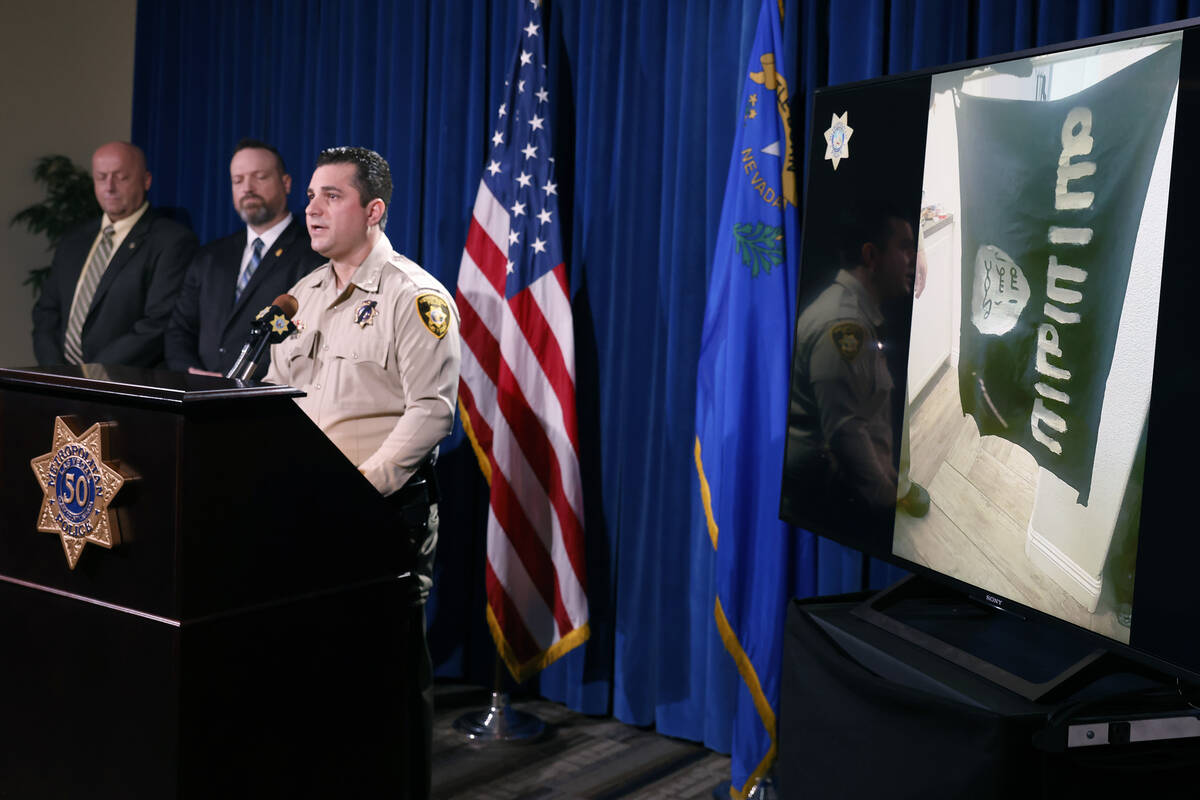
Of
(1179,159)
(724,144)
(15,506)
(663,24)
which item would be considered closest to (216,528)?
(15,506)

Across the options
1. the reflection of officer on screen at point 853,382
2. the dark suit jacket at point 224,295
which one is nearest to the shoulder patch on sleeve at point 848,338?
the reflection of officer on screen at point 853,382

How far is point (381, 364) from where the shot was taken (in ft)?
9.67

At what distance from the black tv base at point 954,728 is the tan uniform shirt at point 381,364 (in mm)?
1205

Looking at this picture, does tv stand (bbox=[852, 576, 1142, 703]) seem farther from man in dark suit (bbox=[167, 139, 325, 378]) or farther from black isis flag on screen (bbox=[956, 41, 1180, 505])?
man in dark suit (bbox=[167, 139, 325, 378])

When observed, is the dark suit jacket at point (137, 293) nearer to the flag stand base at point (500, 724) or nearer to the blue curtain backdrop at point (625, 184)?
the blue curtain backdrop at point (625, 184)

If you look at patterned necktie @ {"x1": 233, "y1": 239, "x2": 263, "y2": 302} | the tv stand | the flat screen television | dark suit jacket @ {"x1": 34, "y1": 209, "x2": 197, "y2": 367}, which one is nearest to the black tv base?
the tv stand

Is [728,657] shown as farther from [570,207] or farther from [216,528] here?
[216,528]

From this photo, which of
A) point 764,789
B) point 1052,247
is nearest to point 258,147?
point 764,789

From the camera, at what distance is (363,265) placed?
308cm

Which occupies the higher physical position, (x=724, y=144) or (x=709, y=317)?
(x=724, y=144)

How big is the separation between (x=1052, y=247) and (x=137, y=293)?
3.78m

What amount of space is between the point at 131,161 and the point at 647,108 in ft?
7.74

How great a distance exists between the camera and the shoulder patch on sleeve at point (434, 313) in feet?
9.61

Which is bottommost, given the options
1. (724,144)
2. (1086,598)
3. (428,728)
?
(428,728)
